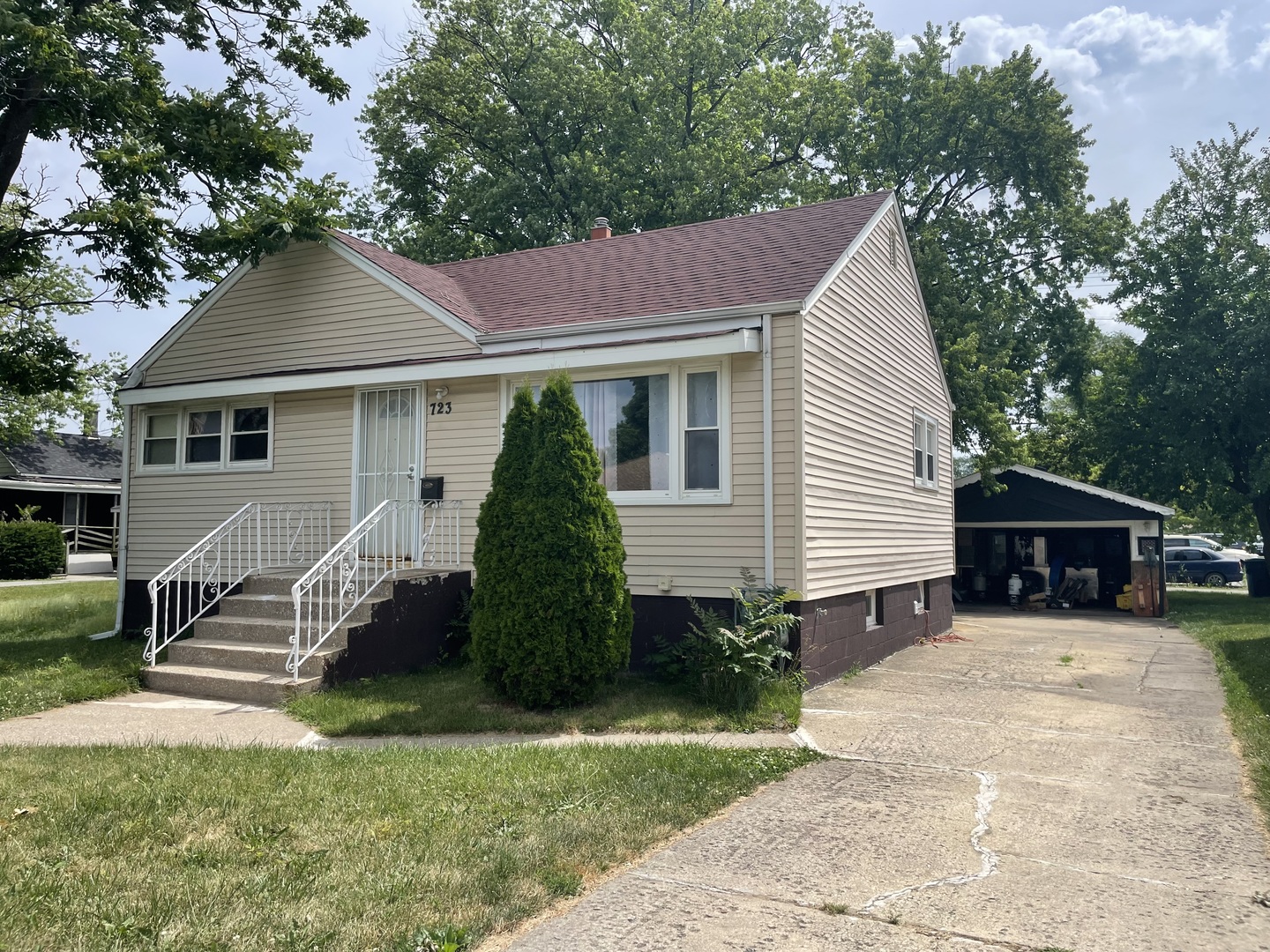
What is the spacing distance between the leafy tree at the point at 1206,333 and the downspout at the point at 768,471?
19842 mm

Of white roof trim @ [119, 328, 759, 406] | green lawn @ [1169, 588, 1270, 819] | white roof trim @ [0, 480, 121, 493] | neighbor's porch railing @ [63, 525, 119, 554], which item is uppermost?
white roof trim @ [119, 328, 759, 406]

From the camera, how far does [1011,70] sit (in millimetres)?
25891

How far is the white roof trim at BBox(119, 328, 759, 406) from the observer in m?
9.48

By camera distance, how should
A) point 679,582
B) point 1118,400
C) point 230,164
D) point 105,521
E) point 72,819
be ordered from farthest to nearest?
1. point 105,521
2. point 1118,400
3. point 230,164
4. point 679,582
5. point 72,819

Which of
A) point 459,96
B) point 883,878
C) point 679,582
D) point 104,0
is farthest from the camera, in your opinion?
point 459,96

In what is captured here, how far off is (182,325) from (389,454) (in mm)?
4357

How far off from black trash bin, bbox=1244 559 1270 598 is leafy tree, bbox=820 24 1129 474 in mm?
6999

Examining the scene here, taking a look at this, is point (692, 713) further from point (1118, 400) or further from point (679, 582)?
point (1118, 400)

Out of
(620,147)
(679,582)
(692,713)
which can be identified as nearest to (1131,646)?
(679,582)

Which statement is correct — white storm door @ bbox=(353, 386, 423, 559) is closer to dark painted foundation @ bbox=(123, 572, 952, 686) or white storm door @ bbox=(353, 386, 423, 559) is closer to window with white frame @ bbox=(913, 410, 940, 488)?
dark painted foundation @ bbox=(123, 572, 952, 686)

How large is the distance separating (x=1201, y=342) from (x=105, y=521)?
37589 mm

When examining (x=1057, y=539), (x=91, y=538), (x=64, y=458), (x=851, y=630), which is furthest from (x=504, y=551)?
(x=64, y=458)

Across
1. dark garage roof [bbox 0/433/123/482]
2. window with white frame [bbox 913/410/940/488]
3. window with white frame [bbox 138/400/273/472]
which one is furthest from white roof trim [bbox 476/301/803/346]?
dark garage roof [bbox 0/433/123/482]

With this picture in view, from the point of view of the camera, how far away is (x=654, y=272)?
40.3ft
